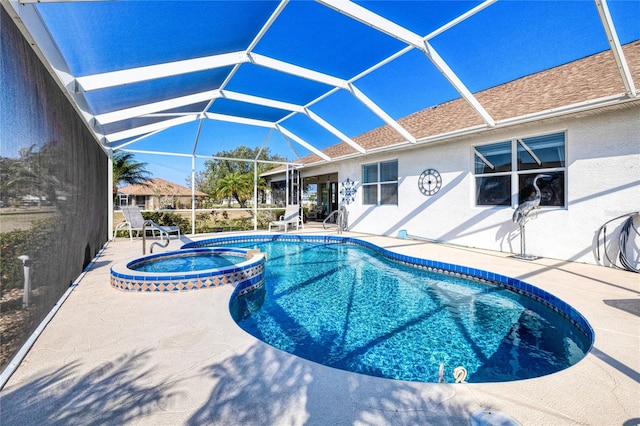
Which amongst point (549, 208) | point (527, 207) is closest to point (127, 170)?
point (527, 207)

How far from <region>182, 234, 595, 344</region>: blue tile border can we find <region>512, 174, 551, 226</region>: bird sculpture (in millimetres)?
2114

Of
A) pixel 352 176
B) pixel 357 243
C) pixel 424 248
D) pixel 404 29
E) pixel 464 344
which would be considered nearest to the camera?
pixel 464 344

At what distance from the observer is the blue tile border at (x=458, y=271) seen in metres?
4.12

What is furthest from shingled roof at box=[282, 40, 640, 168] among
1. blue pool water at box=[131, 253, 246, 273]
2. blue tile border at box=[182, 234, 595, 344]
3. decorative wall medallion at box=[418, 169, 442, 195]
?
blue pool water at box=[131, 253, 246, 273]

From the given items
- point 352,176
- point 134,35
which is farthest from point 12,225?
point 352,176

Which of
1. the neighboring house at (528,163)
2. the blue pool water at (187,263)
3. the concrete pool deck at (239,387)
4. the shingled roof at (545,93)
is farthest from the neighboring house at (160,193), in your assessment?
the concrete pool deck at (239,387)

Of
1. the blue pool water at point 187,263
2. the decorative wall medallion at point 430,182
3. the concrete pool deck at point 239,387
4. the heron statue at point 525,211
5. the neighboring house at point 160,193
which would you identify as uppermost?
the neighboring house at point 160,193

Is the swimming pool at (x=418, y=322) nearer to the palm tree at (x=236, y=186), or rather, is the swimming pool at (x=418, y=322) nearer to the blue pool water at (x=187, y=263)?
the blue pool water at (x=187, y=263)

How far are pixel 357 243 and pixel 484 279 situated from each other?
541cm

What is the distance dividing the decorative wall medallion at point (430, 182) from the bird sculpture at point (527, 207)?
111 inches

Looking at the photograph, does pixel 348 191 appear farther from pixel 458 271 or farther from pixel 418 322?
pixel 418 322

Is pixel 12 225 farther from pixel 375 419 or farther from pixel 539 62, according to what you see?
pixel 539 62

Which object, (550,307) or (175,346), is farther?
(550,307)

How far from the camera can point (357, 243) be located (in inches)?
439
